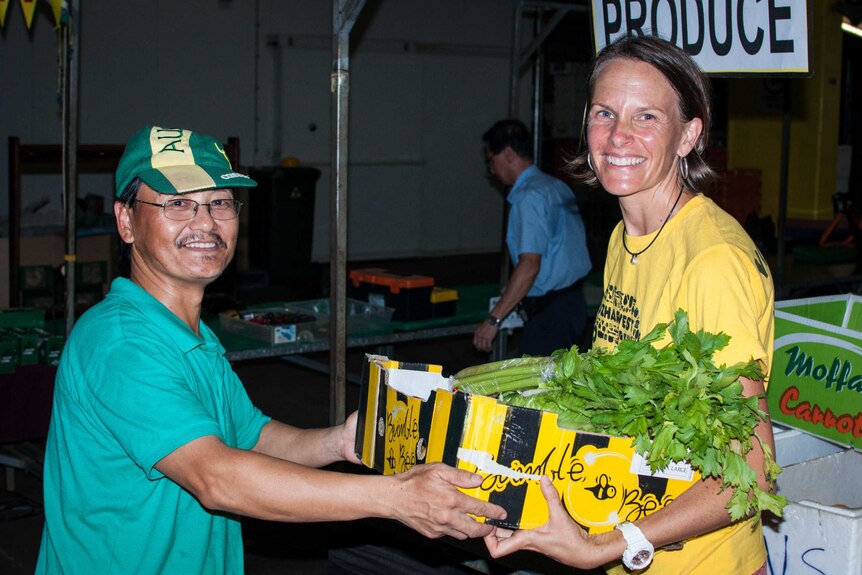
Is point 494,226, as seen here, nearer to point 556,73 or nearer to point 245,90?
point 556,73

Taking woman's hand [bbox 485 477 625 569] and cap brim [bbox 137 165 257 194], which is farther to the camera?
cap brim [bbox 137 165 257 194]

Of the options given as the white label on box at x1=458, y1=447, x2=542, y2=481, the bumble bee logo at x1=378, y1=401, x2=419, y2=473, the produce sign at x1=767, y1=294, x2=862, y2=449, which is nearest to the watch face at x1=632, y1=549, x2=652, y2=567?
the white label on box at x1=458, y1=447, x2=542, y2=481

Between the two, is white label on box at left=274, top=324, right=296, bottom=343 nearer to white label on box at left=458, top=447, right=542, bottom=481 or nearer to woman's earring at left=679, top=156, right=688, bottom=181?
woman's earring at left=679, top=156, right=688, bottom=181

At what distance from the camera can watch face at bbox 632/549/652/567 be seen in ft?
6.37

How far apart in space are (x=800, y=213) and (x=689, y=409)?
1350 cm

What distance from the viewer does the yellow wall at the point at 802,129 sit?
44.8ft

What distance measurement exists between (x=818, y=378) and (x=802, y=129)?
11316mm

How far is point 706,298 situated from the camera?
1.95 metres

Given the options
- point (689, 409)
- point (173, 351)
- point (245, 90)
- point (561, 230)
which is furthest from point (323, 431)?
point (245, 90)

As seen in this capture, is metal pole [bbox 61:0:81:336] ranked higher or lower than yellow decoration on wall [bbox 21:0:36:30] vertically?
lower

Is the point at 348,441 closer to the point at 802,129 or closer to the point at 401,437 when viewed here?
Result: the point at 401,437

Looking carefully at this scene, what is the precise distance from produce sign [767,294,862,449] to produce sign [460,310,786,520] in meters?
1.93

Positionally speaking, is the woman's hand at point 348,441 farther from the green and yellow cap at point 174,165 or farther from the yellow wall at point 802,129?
the yellow wall at point 802,129

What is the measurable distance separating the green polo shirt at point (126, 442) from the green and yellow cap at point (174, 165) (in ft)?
0.82
